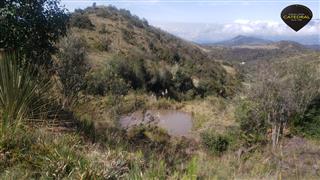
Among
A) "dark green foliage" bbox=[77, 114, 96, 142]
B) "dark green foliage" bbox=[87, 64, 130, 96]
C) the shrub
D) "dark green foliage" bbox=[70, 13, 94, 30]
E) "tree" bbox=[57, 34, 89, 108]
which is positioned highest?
the shrub

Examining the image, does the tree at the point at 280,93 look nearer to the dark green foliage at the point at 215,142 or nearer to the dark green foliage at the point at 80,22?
the dark green foliage at the point at 215,142

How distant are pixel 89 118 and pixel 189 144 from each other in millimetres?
6028

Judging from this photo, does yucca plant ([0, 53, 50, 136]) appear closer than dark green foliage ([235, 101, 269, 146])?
Yes

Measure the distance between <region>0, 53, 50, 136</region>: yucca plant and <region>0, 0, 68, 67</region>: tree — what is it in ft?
8.10

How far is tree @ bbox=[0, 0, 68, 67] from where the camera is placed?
10.1 meters

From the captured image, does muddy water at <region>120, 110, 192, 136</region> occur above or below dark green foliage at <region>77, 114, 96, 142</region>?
below

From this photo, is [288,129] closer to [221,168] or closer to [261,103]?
[261,103]

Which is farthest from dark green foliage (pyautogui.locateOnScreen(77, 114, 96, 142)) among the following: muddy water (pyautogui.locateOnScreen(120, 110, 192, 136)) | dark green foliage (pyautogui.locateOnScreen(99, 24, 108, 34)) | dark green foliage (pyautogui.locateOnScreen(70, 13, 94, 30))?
dark green foliage (pyautogui.locateOnScreen(99, 24, 108, 34))

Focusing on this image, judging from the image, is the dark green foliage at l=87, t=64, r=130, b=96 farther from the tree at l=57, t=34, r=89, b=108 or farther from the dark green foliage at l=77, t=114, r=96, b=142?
the dark green foliage at l=77, t=114, r=96, b=142

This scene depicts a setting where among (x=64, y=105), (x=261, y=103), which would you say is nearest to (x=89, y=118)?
(x=64, y=105)

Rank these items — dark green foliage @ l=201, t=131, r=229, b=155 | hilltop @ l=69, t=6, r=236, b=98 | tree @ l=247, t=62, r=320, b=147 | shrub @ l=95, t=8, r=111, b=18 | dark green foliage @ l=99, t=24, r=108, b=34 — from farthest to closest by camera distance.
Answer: shrub @ l=95, t=8, r=111, b=18 < dark green foliage @ l=99, t=24, r=108, b=34 < hilltop @ l=69, t=6, r=236, b=98 < tree @ l=247, t=62, r=320, b=147 < dark green foliage @ l=201, t=131, r=229, b=155

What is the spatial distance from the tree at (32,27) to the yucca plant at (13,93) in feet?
8.10

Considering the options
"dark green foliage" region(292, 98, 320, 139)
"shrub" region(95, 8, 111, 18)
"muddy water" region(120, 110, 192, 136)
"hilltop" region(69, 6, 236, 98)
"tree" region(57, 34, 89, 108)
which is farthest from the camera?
"shrub" region(95, 8, 111, 18)

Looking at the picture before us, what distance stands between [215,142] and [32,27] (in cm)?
789
